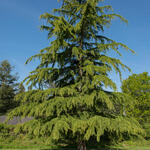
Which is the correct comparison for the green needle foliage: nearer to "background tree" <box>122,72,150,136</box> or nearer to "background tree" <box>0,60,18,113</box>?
"background tree" <box>122,72,150,136</box>

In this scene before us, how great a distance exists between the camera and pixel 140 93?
48.8ft

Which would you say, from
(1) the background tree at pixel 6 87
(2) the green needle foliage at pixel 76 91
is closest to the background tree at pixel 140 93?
(2) the green needle foliage at pixel 76 91

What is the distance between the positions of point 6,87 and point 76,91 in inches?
1325

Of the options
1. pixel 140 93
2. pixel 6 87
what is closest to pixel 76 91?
pixel 140 93

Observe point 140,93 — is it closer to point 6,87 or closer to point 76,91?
point 76,91

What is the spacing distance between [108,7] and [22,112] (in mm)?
6072

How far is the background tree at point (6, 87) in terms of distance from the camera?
3347 centimetres

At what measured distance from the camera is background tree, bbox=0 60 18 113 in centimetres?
3347

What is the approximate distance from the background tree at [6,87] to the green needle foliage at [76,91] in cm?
3058

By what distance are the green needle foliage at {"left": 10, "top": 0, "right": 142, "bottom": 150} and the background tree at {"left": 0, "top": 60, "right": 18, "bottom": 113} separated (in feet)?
100

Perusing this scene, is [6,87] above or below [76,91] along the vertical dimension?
above

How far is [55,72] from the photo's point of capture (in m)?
6.71

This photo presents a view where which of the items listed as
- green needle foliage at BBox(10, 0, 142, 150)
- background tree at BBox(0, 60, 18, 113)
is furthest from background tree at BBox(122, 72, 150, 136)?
background tree at BBox(0, 60, 18, 113)

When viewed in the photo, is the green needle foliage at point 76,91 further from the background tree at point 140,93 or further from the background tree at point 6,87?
the background tree at point 6,87
